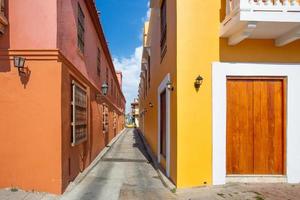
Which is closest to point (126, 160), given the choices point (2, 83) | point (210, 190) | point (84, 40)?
point (84, 40)

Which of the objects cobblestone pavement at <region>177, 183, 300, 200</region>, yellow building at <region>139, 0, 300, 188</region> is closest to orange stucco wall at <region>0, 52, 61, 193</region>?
yellow building at <region>139, 0, 300, 188</region>

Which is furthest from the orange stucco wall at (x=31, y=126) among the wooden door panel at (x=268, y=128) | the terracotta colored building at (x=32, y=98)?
the wooden door panel at (x=268, y=128)

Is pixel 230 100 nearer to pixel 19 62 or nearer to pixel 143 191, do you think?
pixel 143 191

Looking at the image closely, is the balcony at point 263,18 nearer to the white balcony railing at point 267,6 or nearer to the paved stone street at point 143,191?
the white balcony railing at point 267,6

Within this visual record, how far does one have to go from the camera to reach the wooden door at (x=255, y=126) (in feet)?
26.1

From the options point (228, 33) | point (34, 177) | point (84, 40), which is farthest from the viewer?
point (84, 40)

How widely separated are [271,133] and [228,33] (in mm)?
2634

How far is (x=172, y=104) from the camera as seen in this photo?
857 centimetres

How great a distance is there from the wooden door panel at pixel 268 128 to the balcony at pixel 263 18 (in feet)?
4.23

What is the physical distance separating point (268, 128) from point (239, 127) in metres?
0.71

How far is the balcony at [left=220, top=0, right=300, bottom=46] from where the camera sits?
6.92 metres

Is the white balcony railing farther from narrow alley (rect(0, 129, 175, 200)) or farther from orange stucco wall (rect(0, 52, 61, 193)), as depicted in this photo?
narrow alley (rect(0, 129, 175, 200))

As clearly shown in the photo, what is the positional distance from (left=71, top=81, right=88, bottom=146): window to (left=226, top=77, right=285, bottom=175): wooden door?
385 cm

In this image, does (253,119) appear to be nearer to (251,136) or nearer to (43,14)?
(251,136)
